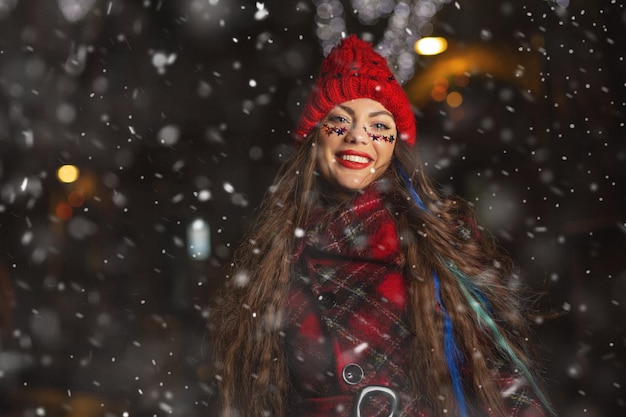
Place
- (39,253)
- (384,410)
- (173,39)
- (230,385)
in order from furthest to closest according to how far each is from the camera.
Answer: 1. (173,39)
2. (39,253)
3. (230,385)
4. (384,410)

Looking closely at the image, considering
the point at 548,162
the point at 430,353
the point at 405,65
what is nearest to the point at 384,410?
the point at 430,353

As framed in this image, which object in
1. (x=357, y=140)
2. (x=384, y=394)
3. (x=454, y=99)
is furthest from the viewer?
(x=454, y=99)

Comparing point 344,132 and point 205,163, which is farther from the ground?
point 344,132

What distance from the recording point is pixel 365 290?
41.0 inches

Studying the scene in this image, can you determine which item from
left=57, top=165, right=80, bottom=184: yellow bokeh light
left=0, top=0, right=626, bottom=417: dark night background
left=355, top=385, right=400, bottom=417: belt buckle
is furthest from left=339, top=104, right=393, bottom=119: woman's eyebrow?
left=57, top=165, right=80, bottom=184: yellow bokeh light

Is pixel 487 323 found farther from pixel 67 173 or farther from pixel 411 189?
pixel 67 173

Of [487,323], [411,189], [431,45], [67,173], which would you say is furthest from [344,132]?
[67,173]

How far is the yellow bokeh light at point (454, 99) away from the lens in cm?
117

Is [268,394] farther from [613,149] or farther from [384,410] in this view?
[613,149]

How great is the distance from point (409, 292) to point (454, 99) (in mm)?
376

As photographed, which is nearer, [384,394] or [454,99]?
[384,394]

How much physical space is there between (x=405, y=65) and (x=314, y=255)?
Result: 15.0 inches

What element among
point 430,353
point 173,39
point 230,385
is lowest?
point 230,385

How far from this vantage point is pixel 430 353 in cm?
99
